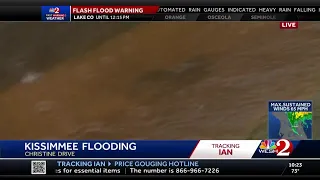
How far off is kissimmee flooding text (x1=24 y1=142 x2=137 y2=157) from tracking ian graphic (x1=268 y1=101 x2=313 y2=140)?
8.19ft

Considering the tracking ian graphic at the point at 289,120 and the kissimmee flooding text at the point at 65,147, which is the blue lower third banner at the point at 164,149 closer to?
the kissimmee flooding text at the point at 65,147

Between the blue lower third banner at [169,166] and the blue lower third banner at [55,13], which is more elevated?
the blue lower third banner at [55,13]

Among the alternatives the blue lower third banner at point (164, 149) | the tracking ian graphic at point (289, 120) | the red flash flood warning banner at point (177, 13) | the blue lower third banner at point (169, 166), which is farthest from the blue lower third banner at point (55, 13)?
the tracking ian graphic at point (289, 120)

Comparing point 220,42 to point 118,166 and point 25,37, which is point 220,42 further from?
point 25,37

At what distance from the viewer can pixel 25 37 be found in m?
9.09

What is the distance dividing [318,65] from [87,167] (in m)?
4.49

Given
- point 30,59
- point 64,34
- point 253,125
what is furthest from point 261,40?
point 30,59

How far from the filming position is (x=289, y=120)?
9023mm

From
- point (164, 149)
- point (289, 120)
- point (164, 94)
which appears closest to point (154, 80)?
point (164, 94)

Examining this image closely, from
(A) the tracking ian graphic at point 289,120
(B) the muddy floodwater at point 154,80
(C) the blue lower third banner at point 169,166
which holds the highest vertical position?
(B) the muddy floodwater at point 154,80

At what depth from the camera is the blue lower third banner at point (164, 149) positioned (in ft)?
29.5

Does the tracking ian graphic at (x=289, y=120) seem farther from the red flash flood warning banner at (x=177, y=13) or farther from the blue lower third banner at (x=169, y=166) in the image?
the red flash flood warning banner at (x=177, y=13)

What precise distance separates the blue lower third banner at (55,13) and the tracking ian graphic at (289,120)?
3.94 meters

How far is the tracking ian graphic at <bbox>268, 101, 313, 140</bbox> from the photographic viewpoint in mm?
9008
